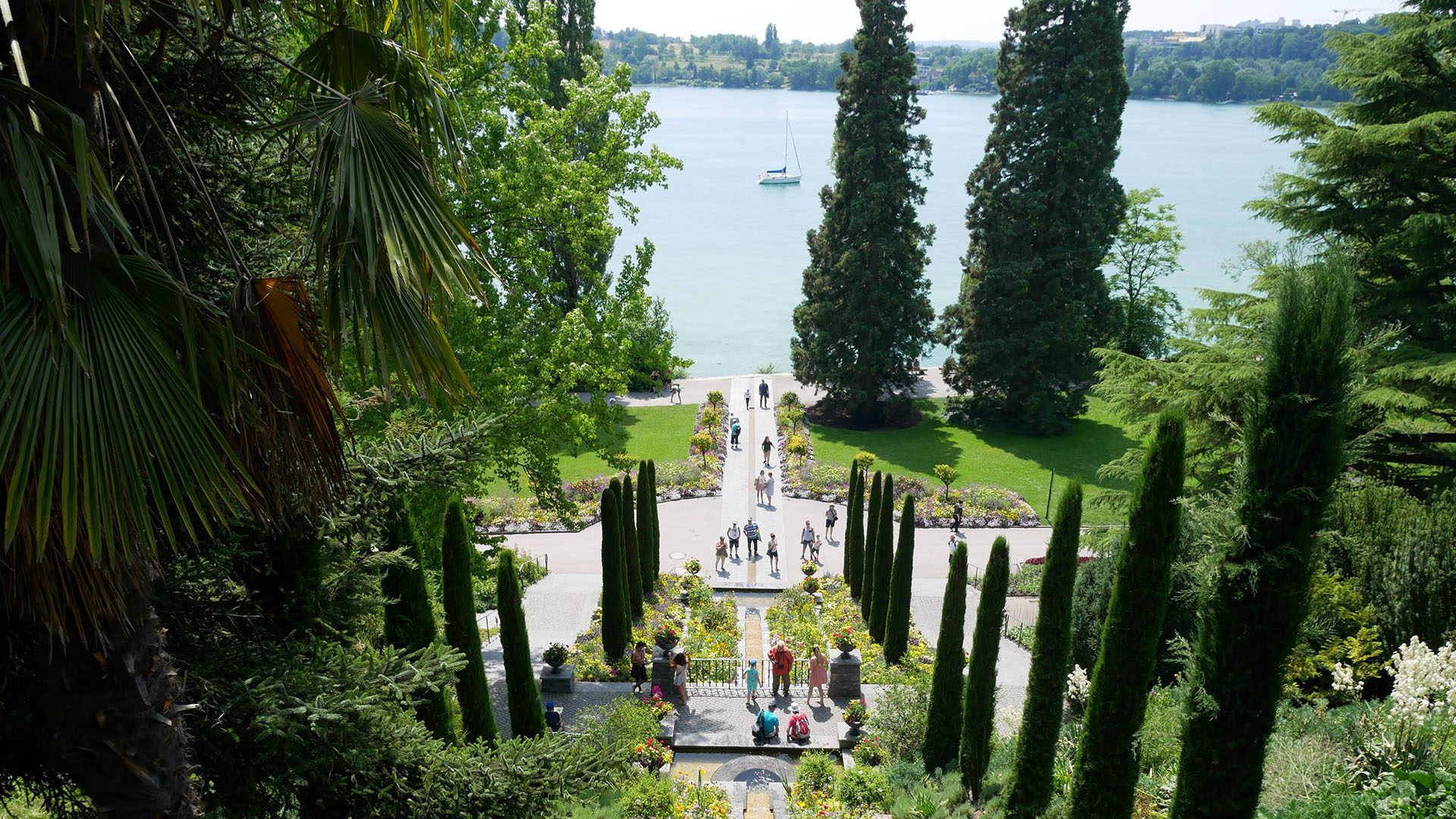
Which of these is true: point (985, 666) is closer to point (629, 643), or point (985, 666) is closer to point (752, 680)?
point (752, 680)

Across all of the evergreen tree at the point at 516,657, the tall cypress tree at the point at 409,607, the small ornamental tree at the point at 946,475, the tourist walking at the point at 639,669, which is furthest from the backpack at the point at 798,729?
the small ornamental tree at the point at 946,475

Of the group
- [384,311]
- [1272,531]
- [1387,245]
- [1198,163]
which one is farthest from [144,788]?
[1198,163]

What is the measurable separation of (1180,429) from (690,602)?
45.9 feet

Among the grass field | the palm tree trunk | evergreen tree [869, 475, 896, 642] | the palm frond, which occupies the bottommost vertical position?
the grass field

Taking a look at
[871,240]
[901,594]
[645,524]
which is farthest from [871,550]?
[871,240]

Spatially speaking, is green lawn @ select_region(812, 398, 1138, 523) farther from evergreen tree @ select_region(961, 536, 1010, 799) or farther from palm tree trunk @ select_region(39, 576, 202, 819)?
palm tree trunk @ select_region(39, 576, 202, 819)

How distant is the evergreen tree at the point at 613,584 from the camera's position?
16.7 metres

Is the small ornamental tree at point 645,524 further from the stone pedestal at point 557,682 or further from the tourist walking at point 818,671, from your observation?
the tourist walking at point 818,671

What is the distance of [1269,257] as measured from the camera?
2150cm

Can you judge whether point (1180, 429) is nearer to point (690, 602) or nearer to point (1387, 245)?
point (1387, 245)

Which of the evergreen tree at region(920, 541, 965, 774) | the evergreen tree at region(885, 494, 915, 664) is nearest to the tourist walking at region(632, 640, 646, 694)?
the evergreen tree at region(885, 494, 915, 664)

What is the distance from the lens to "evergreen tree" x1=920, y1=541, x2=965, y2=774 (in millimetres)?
12742

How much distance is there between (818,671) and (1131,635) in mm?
8538

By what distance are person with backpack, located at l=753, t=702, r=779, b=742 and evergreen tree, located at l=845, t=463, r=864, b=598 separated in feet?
20.8
